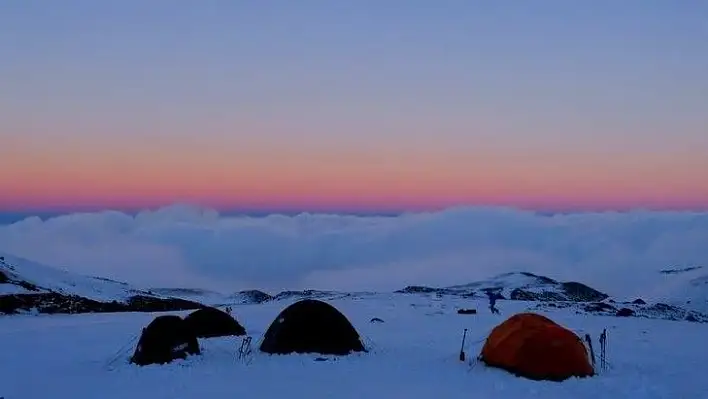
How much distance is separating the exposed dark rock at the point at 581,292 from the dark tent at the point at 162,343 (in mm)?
50538

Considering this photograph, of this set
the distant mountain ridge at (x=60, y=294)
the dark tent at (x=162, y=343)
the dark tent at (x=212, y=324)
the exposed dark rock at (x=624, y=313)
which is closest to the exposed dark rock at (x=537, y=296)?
the exposed dark rock at (x=624, y=313)

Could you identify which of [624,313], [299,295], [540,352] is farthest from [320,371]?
[299,295]

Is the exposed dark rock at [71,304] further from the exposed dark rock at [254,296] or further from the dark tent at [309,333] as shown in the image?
the dark tent at [309,333]

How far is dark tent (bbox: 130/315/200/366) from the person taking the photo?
62.4 ft

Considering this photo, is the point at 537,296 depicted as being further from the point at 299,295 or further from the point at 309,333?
the point at 309,333

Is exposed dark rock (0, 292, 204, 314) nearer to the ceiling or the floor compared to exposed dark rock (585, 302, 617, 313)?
nearer to the floor

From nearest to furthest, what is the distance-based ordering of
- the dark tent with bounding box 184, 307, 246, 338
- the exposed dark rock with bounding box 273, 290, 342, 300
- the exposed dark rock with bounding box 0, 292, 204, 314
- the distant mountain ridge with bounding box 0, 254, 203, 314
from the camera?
1. the dark tent with bounding box 184, 307, 246, 338
2. the exposed dark rock with bounding box 0, 292, 204, 314
3. the distant mountain ridge with bounding box 0, 254, 203, 314
4. the exposed dark rock with bounding box 273, 290, 342, 300

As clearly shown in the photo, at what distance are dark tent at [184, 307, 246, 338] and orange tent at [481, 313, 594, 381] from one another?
415 inches

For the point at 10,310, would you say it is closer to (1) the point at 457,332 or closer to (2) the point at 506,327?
(1) the point at 457,332

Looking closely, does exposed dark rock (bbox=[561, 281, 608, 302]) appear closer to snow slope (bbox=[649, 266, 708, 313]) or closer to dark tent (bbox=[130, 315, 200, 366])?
snow slope (bbox=[649, 266, 708, 313])

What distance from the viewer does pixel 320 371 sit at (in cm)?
1856

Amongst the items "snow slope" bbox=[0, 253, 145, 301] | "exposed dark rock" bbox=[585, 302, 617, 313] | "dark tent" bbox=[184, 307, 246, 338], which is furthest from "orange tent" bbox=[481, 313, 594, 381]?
"snow slope" bbox=[0, 253, 145, 301]

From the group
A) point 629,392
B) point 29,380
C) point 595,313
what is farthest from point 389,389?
point 595,313

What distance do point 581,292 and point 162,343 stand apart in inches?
2292
